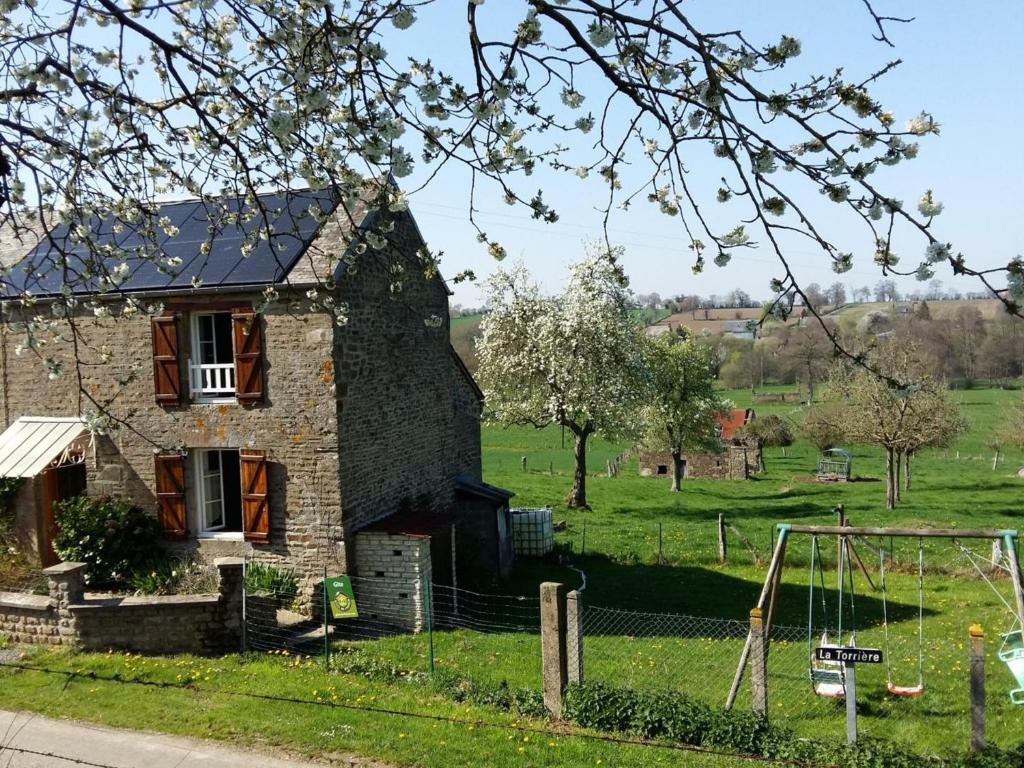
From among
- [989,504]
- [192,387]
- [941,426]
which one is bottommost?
[989,504]

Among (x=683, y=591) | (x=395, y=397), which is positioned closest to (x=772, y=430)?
(x=683, y=591)

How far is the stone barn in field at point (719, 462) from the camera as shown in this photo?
42844mm

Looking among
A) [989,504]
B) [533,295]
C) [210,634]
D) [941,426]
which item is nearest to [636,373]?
[533,295]

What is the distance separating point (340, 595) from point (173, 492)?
4.28 meters

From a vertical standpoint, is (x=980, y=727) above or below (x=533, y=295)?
below

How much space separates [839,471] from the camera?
133 ft

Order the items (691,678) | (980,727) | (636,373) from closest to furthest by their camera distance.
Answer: (980,727) < (691,678) < (636,373)

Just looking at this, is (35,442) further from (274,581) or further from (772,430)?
(772,430)

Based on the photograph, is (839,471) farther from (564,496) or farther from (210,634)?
(210,634)

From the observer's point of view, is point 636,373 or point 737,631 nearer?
point 737,631

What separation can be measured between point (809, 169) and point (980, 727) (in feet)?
23.9

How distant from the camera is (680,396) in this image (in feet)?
117

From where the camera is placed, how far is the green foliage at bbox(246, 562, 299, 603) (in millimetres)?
13906

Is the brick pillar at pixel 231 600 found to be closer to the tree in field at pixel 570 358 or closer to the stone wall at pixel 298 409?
the stone wall at pixel 298 409
